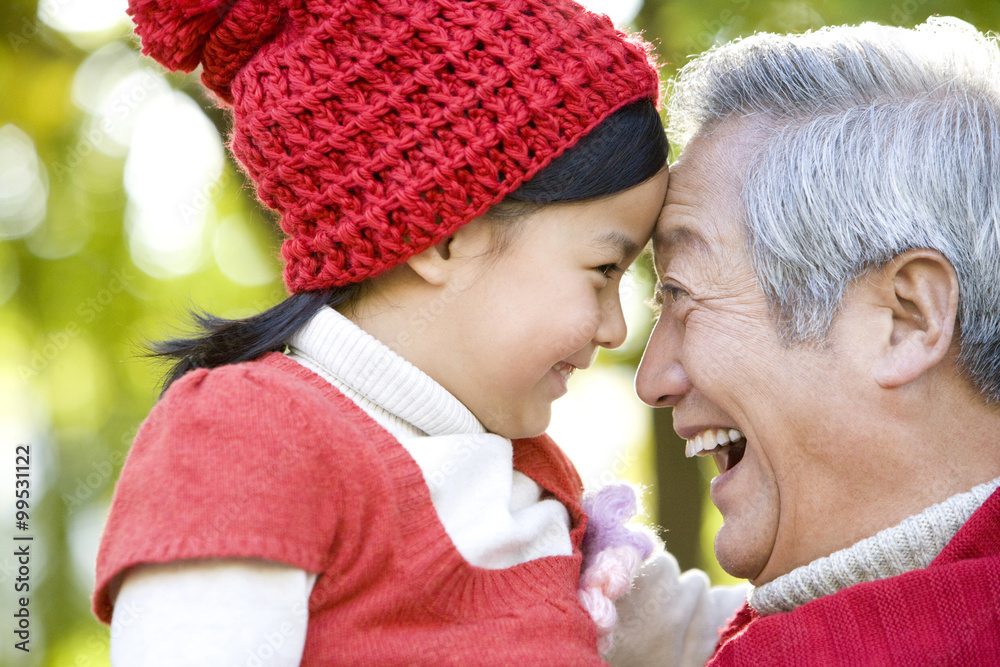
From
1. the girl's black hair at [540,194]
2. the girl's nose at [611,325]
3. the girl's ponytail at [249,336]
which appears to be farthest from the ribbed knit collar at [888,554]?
the girl's ponytail at [249,336]

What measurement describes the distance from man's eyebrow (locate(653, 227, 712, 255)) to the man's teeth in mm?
503

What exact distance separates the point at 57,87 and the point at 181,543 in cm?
603

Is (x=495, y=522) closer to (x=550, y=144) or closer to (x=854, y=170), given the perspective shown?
(x=550, y=144)

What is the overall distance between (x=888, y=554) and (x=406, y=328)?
1.21 metres

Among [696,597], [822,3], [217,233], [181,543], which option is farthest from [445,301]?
[217,233]

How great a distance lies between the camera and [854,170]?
198 cm

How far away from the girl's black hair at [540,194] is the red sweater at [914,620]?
1.05 metres

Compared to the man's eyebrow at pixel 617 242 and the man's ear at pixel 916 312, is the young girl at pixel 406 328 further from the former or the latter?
the man's ear at pixel 916 312

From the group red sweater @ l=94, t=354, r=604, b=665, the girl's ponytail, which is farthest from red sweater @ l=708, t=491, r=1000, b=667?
the girl's ponytail

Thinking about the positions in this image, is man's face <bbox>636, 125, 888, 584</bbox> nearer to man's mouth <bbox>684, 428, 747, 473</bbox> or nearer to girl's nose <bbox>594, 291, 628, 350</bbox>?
man's mouth <bbox>684, 428, 747, 473</bbox>

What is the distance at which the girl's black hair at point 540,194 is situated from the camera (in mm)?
2014

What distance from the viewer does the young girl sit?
1545mm

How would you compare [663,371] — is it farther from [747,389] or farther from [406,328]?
[406,328]
